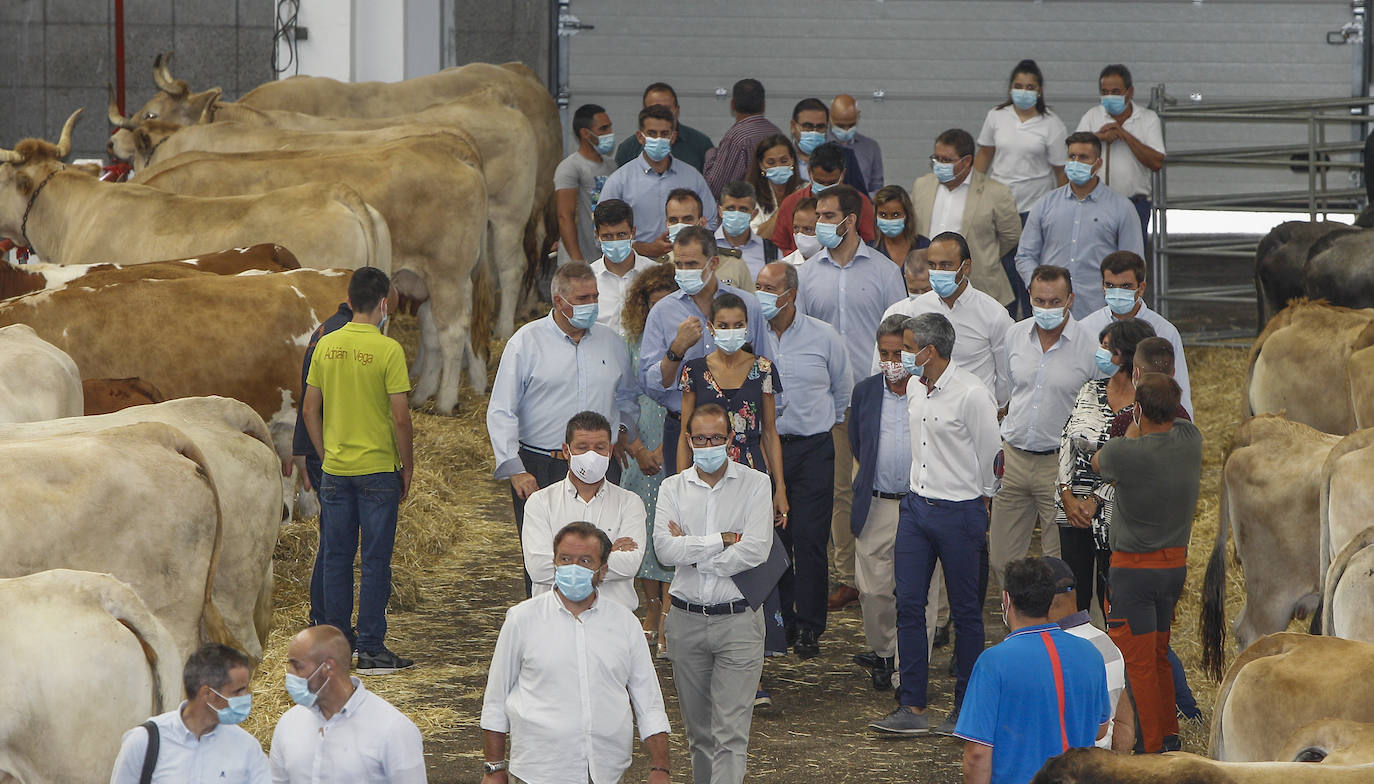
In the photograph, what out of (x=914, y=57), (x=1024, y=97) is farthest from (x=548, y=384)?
(x=914, y=57)

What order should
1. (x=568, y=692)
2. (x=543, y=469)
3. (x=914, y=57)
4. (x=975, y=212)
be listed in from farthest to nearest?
(x=914, y=57), (x=975, y=212), (x=543, y=469), (x=568, y=692)

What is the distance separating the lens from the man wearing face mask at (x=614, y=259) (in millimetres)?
8875

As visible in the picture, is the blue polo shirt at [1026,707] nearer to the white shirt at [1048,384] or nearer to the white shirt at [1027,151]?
the white shirt at [1048,384]

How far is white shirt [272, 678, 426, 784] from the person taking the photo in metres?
5.13

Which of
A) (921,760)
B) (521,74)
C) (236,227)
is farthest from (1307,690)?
(521,74)

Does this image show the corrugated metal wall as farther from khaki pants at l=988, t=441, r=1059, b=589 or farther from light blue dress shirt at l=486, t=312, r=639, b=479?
light blue dress shirt at l=486, t=312, r=639, b=479

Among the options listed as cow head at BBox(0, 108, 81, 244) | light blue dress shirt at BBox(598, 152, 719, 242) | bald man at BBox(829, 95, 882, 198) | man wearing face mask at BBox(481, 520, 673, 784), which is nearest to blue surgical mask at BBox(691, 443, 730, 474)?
man wearing face mask at BBox(481, 520, 673, 784)

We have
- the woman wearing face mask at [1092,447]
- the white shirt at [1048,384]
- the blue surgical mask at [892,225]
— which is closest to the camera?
the woman wearing face mask at [1092,447]

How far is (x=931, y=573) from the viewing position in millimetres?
7684

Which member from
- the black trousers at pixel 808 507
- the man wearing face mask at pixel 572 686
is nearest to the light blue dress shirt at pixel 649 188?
the black trousers at pixel 808 507

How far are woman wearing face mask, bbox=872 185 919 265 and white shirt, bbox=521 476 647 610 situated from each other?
377 cm

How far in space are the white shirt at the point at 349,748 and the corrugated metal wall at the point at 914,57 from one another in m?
13.8

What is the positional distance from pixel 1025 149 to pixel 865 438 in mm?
5293

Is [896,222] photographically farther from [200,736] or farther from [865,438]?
[200,736]
